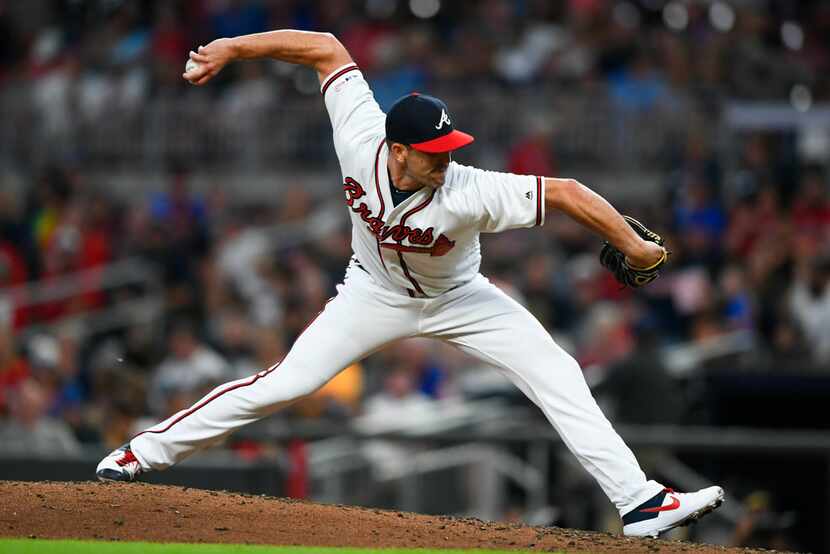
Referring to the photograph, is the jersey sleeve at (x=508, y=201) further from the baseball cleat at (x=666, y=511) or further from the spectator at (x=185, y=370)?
the spectator at (x=185, y=370)

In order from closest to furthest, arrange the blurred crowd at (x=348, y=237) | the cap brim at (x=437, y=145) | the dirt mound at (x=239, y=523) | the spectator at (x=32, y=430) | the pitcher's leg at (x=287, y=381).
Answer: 1. the cap brim at (x=437, y=145)
2. the dirt mound at (x=239, y=523)
3. the pitcher's leg at (x=287, y=381)
4. the spectator at (x=32, y=430)
5. the blurred crowd at (x=348, y=237)

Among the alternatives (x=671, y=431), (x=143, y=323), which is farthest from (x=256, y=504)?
(x=143, y=323)

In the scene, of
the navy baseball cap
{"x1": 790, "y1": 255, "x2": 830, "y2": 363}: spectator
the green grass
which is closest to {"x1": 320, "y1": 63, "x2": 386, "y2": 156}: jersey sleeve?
the navy baseball cap

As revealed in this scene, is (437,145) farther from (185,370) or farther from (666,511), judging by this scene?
(185,370)

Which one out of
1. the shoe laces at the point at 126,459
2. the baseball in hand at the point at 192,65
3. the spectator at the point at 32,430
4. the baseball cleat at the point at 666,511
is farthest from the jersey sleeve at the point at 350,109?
the spectator at the point at 32,430

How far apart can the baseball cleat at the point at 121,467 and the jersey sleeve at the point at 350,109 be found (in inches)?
65.4

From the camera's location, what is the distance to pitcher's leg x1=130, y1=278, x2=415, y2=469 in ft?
21.5

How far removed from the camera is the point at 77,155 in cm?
1595

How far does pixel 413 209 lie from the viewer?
248 inches

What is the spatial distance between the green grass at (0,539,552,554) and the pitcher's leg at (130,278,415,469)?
0.63 metres

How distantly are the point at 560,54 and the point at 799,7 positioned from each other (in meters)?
3.28

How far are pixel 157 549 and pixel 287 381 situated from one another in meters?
1.01

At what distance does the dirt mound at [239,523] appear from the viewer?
630cm

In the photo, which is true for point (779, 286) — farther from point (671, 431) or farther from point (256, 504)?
point (256, 504)
